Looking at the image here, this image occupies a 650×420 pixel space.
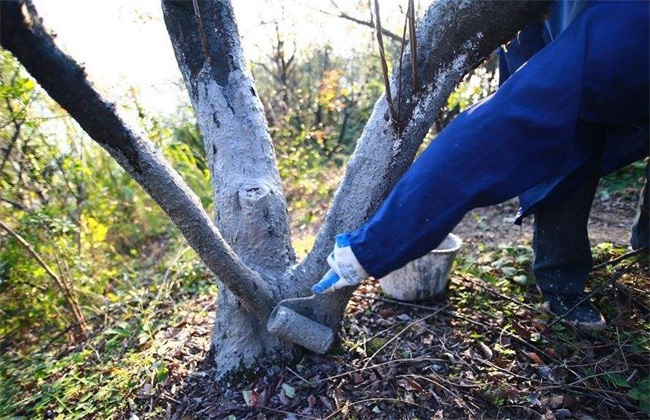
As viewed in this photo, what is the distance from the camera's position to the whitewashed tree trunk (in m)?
1.23

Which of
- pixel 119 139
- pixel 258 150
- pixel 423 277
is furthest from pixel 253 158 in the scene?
pixel 423 277

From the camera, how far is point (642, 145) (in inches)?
63.7

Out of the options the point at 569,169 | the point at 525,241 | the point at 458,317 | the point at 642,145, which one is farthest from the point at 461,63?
the point at 525,241

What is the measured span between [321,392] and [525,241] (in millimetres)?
1789

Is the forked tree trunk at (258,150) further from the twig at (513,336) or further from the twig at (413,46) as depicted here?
the twig at (513,336)

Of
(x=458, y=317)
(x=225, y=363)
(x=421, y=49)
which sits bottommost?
(x=458, y=317)

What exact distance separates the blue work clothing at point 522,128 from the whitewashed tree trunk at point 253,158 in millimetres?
246

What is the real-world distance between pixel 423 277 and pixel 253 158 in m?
0.99

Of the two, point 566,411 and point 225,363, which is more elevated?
point 225,363

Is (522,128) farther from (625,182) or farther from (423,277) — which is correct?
(625,182)

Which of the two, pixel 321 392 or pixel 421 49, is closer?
pixel 421 49

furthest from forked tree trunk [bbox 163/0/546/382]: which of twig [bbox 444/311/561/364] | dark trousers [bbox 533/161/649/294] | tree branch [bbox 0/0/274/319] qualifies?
dark trousers [bbox 533/161/649/294]

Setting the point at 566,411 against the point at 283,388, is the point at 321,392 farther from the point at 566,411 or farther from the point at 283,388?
the point at 566,411

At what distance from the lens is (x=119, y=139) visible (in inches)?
41.7
